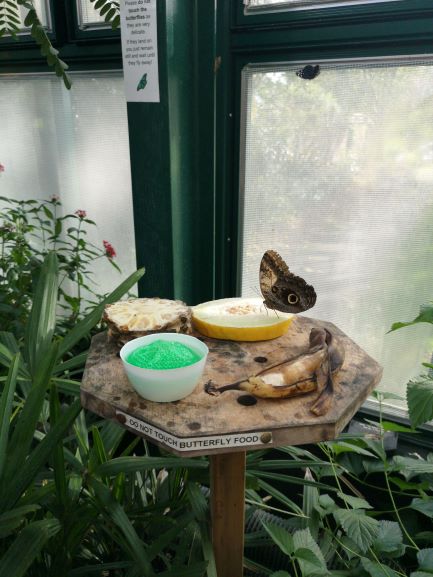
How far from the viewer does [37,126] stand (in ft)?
6.85

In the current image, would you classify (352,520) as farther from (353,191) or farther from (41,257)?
(41,257)

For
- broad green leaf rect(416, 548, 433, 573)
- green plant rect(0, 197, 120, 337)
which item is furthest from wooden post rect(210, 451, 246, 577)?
green plant rect(0, 197, 120, 337)

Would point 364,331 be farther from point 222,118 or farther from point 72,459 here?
point 72,459

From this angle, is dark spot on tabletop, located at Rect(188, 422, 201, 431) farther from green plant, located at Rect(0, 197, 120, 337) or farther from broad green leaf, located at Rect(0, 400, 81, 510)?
green plant, located at Rect(0, 197, 120, 337)

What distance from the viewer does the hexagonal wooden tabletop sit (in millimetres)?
813

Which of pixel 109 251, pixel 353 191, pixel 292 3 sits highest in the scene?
pixel 292 3

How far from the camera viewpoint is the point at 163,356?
0.92 m

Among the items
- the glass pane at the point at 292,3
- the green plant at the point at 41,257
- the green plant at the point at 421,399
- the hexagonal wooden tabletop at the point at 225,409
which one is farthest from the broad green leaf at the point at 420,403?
the green plant at the point at 41,257

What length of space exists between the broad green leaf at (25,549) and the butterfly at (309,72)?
1342 mm

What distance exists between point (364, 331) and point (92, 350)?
93cm

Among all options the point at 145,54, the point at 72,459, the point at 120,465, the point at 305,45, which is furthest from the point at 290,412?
the point at 145,54

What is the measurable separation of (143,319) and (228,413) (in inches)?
13.3

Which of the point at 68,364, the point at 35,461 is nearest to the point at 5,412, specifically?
the point at 35,461

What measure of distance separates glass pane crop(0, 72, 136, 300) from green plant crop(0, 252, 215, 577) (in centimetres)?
76
